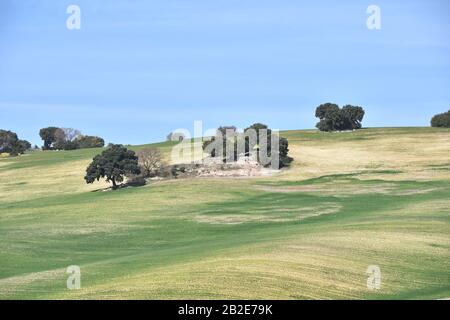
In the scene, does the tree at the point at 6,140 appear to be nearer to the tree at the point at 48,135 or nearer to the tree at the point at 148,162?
the tree at the point at 48,135

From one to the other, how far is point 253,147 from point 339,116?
3368cm

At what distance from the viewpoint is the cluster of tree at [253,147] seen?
289 feet

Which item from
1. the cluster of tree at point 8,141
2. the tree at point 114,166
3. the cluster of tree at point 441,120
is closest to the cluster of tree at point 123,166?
the tree at point 114,166

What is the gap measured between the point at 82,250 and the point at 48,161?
66.5m

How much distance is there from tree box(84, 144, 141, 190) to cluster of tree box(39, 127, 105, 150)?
68.4 meters

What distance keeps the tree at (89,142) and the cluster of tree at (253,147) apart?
67.6 metres

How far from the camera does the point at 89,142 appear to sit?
6294 inches

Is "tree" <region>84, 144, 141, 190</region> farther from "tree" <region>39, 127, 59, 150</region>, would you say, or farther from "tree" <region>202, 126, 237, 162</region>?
"tree" <region>39, 127, 59, 150</region>

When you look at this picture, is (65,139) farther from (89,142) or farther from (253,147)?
(253,147)

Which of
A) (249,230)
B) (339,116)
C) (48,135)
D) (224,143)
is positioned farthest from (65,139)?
(249,230)

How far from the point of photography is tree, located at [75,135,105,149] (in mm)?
157625

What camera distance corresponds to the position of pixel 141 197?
238 feet

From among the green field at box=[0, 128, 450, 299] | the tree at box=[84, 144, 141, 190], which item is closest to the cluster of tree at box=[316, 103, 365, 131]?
the green field at box=[0, 128, 450, 299]

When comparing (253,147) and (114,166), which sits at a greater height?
(253,147)
